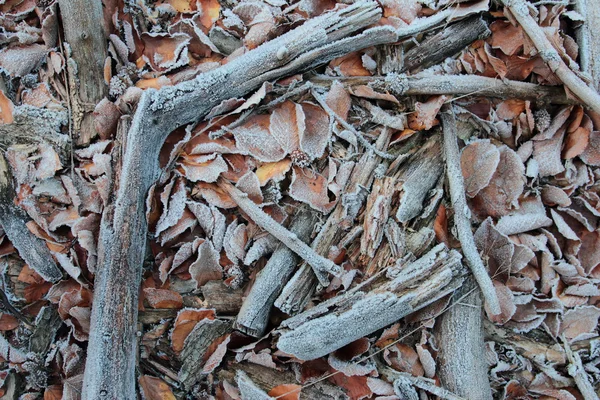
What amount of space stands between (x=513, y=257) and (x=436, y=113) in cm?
63

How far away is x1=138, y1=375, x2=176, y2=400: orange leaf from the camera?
68.4 inches

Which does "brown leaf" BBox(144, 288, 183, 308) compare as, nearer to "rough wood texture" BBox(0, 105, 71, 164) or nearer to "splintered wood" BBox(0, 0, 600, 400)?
"splintered wood" BBox(0, 0, 600, 400)

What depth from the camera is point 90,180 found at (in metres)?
1.80

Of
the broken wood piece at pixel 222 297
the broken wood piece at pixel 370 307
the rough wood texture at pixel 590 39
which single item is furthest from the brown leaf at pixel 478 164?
the broken wood piece at pixel 222 297

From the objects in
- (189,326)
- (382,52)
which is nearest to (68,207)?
(189,326)

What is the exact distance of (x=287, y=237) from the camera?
1733 mm

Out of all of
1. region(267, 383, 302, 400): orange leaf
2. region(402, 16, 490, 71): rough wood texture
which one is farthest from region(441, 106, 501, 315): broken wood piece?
region(267, 383, 302, 400): orange leaf

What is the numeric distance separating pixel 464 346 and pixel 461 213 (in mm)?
491

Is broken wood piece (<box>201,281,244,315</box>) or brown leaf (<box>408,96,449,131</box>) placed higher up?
brown leaf (<box>408,96,449,131</box>)

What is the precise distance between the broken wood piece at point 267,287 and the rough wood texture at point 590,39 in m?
1.33

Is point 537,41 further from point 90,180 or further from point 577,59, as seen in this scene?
point 90,180

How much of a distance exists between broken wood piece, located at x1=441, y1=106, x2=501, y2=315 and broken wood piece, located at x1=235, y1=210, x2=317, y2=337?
56 cm

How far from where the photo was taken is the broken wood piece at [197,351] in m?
1.75

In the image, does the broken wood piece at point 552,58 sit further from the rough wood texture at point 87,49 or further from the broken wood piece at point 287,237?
the rough wood texture at point 87,49
